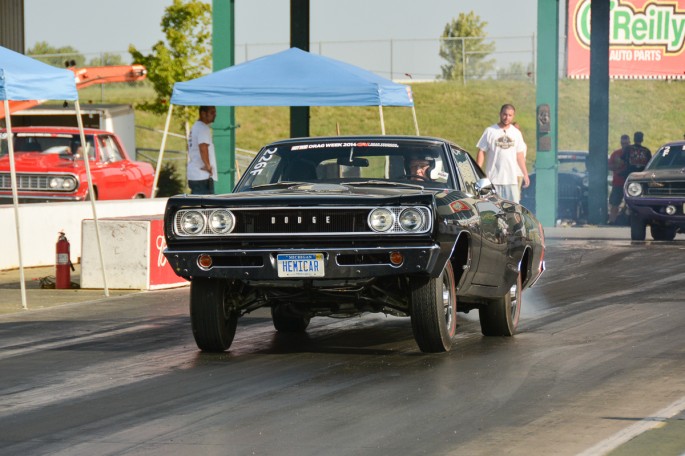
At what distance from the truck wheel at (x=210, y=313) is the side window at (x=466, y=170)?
2083mm

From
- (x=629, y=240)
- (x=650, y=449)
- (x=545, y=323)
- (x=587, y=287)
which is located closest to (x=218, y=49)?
(x=629, y=240)

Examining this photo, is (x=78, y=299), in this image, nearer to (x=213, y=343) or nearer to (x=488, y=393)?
(x=213, y=343)

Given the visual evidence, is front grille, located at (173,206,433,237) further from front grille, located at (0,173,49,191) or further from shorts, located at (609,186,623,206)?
shorts, located at (609,186,623,206)

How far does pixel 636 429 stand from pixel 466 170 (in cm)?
432

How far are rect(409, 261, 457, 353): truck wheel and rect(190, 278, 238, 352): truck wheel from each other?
4.50ft

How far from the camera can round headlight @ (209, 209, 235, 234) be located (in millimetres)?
9555

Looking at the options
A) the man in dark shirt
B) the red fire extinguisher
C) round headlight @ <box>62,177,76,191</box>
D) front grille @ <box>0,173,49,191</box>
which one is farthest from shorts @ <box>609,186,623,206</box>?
the red fire extinguisher

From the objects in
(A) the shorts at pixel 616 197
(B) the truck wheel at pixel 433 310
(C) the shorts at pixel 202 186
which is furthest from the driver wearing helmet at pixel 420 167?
(A) the shorts at pixel 616 197

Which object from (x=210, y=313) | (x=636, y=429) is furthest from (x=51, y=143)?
(x=636, y=429)

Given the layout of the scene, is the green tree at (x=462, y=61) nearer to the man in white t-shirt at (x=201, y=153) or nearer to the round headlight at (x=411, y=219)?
the man in white t-shirt at (x=201, y=153)

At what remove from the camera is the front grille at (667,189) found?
2189cm

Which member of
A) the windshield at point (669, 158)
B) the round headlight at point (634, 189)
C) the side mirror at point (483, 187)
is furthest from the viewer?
the windshield at point (669, 158)

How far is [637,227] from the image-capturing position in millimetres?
22844

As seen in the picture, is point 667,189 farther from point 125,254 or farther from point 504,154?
point 125,254
